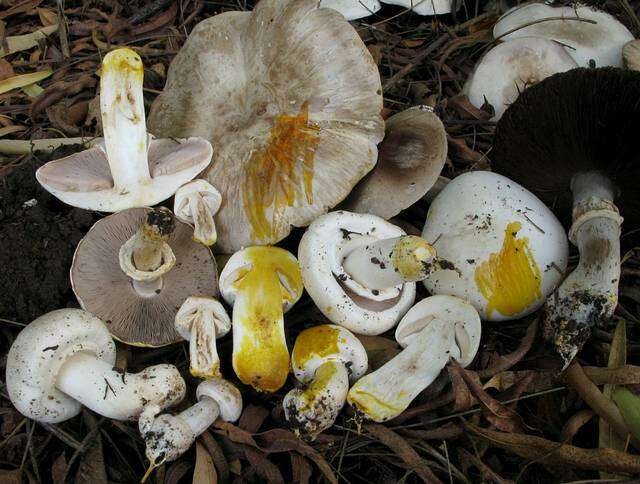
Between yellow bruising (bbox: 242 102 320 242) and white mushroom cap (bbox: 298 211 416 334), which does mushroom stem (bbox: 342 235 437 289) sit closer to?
white mushroom cap (bbox: 298 211 416 334)

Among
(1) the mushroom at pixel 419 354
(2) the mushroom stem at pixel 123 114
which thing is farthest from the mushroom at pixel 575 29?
(2) the mushroom stem at pixel 123 114

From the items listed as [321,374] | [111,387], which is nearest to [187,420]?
[111,387]

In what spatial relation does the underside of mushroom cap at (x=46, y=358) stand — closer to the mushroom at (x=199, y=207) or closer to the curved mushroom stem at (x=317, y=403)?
the mushroom at (x=199, y=207)

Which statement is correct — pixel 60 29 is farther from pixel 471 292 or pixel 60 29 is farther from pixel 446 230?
pixel 471 292

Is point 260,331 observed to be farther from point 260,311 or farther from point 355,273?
point 355,273

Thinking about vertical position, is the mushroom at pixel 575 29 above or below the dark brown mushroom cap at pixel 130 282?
above

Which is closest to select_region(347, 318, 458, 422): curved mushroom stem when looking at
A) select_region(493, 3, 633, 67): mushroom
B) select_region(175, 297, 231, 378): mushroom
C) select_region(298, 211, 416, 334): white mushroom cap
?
select_region(298, 211, 416, 334): white mushroom cap
